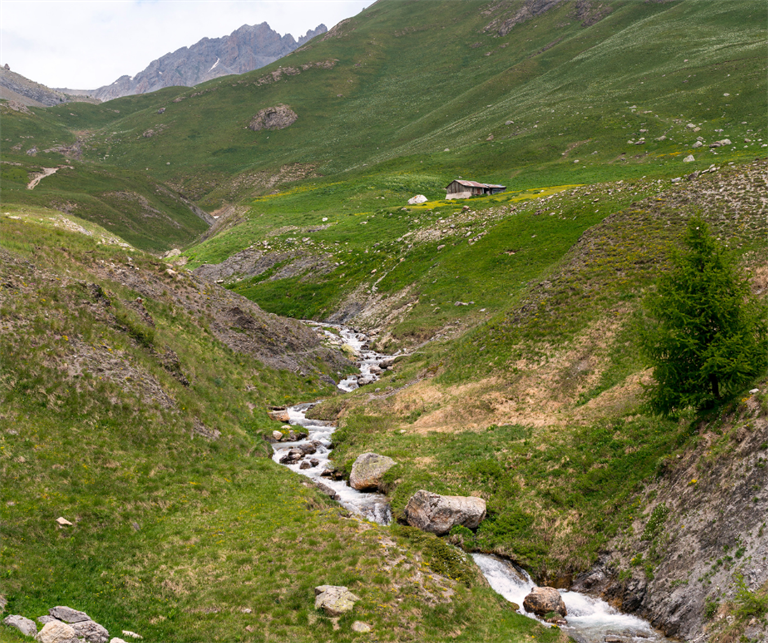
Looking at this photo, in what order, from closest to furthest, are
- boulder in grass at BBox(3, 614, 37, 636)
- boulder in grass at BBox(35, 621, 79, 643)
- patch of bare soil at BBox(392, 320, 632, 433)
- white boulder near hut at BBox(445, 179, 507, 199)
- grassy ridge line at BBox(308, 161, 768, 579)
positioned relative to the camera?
boulder in grass at BBox(35, 621, 79, 643)
boulder in grass at BBox(3, 614, 37, 636)
grassy ridge line at BBox(308, 161, 768, 579)
patch of bare soil at BBox(392, 320, 632, 433)
white boulder near hut at BBox(445, 179, 507, 199)

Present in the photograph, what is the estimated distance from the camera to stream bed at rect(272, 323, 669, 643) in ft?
66.1

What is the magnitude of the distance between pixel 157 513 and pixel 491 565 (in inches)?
694

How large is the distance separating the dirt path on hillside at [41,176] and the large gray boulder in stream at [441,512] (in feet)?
562

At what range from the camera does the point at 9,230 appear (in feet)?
144

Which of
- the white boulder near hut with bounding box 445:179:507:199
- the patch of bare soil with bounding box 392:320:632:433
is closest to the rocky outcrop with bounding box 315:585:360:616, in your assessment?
the patch of bare soil with bounding box 392:320:632:433

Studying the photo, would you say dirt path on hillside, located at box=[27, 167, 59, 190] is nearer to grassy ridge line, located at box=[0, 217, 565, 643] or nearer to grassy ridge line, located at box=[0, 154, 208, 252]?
grassy ridge line, located at box=[0, 154, 208, 252]

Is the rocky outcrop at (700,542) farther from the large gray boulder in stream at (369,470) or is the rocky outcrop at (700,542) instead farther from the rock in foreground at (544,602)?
the large gray boulder in stream at (369,470)

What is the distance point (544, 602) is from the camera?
72.0 ft

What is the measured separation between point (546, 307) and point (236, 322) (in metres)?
33.8

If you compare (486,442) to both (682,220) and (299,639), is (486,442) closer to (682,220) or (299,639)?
(299,639)

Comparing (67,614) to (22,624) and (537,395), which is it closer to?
(22,624)

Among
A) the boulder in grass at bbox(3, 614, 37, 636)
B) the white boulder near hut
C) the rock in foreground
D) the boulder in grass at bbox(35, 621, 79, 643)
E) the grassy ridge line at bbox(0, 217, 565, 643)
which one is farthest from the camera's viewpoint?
the white boulder near hut

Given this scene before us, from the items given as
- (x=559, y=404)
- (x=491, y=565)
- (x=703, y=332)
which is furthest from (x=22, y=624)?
(x=559, y=404)

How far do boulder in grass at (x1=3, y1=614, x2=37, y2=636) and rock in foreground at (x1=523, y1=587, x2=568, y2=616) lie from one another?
62.2 feet
